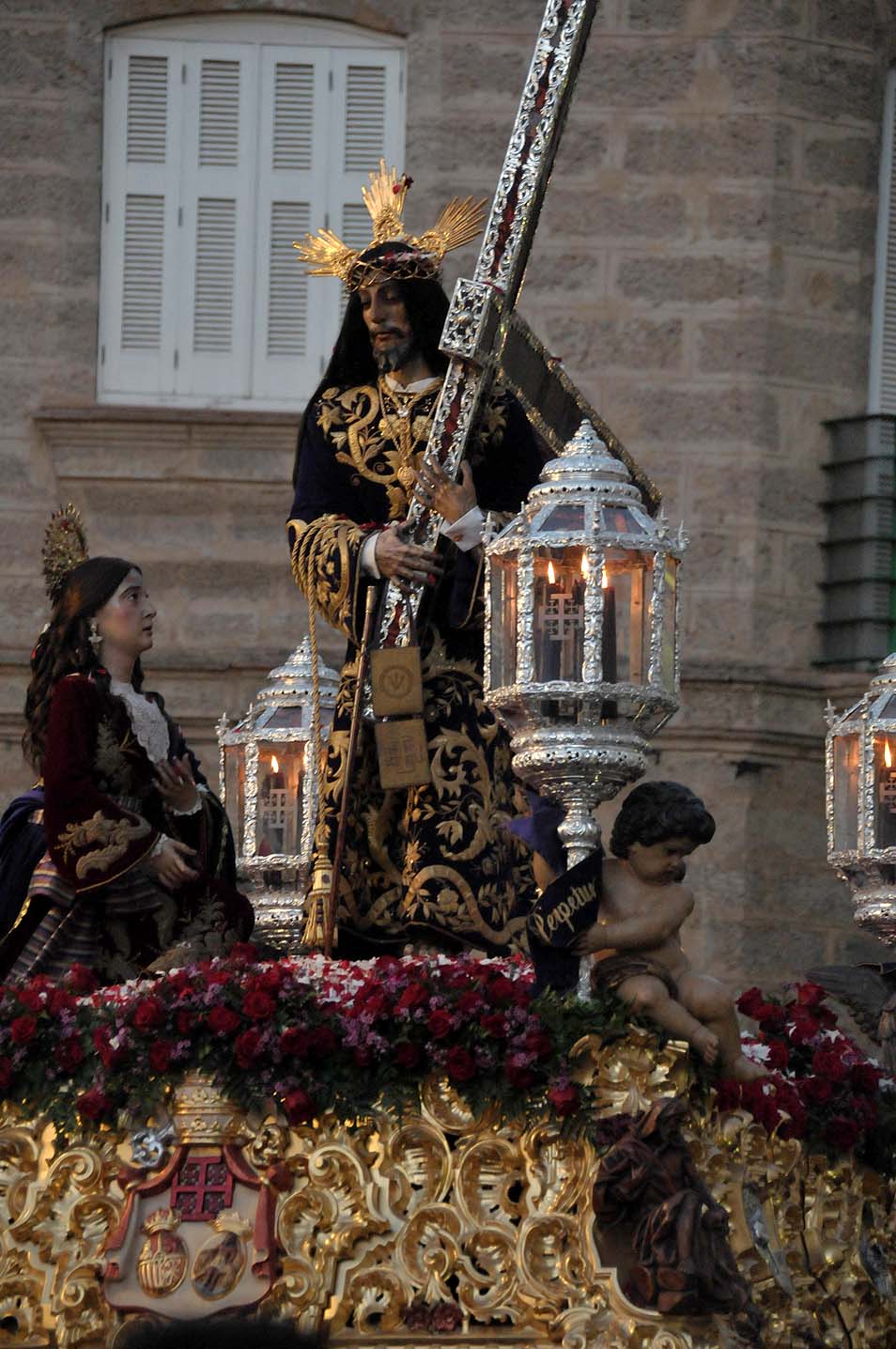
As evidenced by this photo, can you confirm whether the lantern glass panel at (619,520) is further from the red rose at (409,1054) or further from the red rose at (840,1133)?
the red rose at (840,1133)

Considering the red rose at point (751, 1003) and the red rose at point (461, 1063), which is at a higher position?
the red rose at point (751, 1003)

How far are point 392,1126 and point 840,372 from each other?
8640 mm

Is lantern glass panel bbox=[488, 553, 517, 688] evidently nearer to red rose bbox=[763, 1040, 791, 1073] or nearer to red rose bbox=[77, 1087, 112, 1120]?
red rose bbox=[763, 1040, 791, 1073]

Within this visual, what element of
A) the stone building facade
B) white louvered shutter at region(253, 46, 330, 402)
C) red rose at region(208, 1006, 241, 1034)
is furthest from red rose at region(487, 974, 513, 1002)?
white louvered shutter at region(253, 46, 330, 402)

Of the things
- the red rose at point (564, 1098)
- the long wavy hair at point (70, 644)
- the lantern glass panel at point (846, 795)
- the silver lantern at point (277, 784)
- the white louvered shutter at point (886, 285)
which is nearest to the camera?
the red rose at point (564, 1098)

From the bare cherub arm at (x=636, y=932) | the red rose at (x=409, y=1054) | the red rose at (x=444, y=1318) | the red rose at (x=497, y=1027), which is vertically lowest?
the red rose at (x=444, y=1318)

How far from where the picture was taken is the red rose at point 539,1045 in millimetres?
7918

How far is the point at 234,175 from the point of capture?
1650cm

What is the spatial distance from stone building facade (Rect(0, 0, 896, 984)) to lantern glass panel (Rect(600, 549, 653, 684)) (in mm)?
7488

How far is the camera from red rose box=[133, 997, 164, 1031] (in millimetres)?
8156

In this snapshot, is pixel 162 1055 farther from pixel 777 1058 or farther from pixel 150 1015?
pixel 777 1058

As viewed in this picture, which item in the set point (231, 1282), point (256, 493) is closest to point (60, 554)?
point (231, 1282)

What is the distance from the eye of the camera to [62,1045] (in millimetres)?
8344

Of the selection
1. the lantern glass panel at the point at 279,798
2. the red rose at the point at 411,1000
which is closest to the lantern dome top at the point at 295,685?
the lantern glass panel at the point at 279,798
